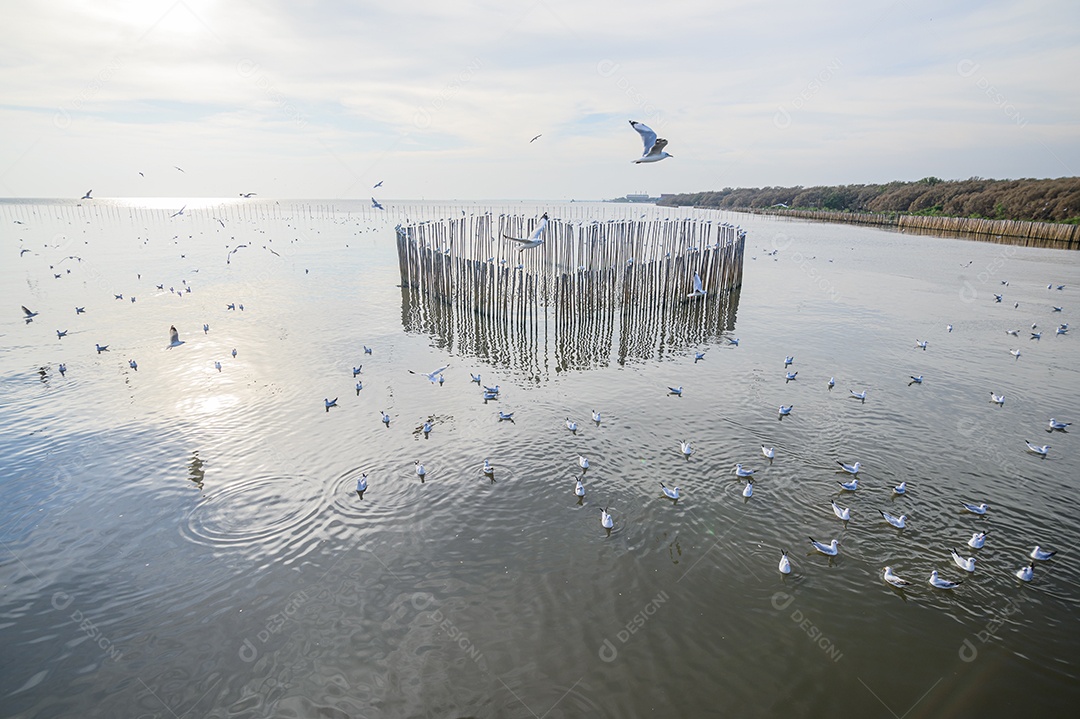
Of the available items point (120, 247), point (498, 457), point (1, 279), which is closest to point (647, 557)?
point (498, 457)

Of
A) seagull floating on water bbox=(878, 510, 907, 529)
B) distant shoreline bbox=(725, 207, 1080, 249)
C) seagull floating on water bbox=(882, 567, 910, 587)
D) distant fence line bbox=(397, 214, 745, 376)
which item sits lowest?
seagull floating on water bbox=(882, 567, 910, 587)

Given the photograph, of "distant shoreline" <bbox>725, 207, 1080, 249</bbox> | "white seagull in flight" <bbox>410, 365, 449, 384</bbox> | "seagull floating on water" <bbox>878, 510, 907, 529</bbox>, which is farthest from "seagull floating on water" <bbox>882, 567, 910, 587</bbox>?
"distant shoreline" <bbox>725, 207, 1080, 249</bbox>

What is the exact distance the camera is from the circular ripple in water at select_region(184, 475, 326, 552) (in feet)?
27.3

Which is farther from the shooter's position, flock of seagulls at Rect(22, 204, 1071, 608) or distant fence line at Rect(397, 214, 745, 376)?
distant fence line at Rect(397, 214, 745, 376)

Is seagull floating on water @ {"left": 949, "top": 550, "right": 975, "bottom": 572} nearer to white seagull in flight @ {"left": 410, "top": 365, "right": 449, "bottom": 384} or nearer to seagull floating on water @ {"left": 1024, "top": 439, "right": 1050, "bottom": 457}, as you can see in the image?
seagull floating on water @ {"left": 1024, "top": 439, "right": 1050, "bottom": 457}

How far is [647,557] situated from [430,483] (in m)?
4.34

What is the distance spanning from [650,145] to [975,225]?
201ft

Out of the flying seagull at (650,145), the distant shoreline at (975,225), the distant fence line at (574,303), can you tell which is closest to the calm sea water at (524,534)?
the distant fence line at (574,303)

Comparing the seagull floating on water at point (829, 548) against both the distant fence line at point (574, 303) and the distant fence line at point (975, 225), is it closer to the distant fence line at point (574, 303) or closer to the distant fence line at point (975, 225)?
the distant fence line at point (574, 303)

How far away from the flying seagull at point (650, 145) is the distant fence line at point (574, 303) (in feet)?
21.9

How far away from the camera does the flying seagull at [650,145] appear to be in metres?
11.6

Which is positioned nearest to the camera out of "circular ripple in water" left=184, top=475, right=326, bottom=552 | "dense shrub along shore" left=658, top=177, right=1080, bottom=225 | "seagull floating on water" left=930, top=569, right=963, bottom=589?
"seagull floating on water" left=930, top=569, right=963, bottom=589

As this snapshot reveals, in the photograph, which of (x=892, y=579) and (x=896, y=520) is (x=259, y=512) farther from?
(x=896, y=520)

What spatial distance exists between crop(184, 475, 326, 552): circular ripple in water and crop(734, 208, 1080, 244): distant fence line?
62.3m
